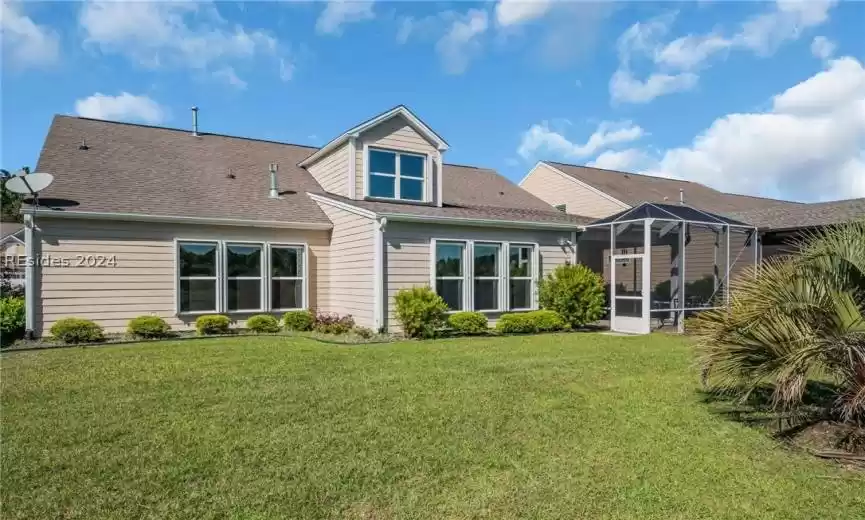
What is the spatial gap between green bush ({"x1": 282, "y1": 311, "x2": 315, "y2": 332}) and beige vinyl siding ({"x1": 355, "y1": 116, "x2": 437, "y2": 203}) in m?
3.44

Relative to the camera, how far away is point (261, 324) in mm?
12508

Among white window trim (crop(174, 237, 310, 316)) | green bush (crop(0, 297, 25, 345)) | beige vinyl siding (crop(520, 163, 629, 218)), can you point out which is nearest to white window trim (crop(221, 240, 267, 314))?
white window trim (crop(174, 237, 310, 316))

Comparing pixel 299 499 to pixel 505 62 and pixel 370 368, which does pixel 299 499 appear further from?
pixel 505 62

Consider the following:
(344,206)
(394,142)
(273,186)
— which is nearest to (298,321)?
(344,206)

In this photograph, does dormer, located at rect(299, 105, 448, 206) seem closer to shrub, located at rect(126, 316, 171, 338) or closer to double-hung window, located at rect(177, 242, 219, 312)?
double-hung window, located at rect(177, 242, 219, 312)

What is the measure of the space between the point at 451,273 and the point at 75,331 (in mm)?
8081

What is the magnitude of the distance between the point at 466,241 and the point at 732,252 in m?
7.92

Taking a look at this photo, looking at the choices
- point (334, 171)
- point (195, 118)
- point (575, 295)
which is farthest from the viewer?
point (195, 118)

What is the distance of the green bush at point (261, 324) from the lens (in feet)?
41.0

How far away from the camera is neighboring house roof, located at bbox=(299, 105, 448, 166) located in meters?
14.0

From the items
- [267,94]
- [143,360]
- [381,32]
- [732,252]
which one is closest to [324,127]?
[267,94]

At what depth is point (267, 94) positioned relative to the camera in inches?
567

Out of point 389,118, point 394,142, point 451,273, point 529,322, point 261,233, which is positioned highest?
point 389,118

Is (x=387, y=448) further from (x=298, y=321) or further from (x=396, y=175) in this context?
(x=396, y=175)
